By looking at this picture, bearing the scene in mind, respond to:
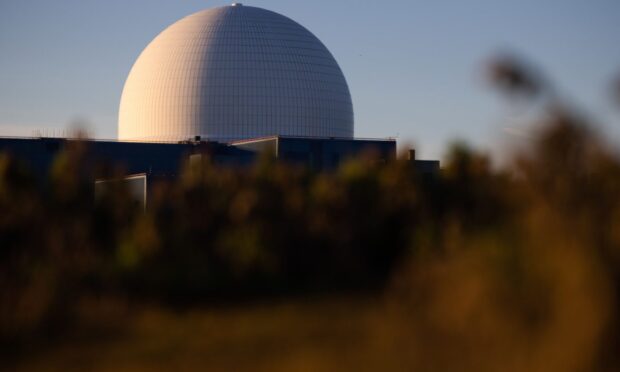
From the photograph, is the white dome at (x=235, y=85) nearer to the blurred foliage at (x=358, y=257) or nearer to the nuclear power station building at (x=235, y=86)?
the nuclear power station building at (x=235, y=86)

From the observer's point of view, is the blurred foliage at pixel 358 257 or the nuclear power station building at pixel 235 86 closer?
the blurred foliage at pixel 358 257

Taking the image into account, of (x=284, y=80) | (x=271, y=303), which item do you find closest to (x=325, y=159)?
(x=284, y=80)

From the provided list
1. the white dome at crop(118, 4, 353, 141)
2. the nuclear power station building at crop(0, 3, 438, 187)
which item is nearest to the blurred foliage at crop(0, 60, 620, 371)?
the nuclear power station building at crop(0, 3, 438, 187)

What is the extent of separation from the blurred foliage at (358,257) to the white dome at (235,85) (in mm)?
35771

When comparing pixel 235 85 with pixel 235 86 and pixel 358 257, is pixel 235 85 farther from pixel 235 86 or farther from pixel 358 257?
pixel 358 257

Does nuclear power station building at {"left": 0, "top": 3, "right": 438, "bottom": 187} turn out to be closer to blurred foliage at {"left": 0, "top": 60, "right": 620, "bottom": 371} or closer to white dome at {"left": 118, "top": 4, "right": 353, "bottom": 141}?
white dome at {"left": 118, "top": 4, "right": 353, "bottom": 141}

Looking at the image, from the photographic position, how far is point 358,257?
20.5 metres

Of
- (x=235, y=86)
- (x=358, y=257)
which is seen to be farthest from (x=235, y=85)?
(x=358, y=257)

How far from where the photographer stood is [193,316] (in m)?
16.9

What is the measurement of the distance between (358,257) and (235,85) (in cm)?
4174

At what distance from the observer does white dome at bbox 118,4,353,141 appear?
61.1m

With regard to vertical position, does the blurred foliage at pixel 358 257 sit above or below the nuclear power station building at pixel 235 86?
below

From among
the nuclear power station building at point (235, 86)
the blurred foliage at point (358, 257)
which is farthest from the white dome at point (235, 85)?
the blurred foliage at point (358, 257)

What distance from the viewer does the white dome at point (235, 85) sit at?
61094mm
